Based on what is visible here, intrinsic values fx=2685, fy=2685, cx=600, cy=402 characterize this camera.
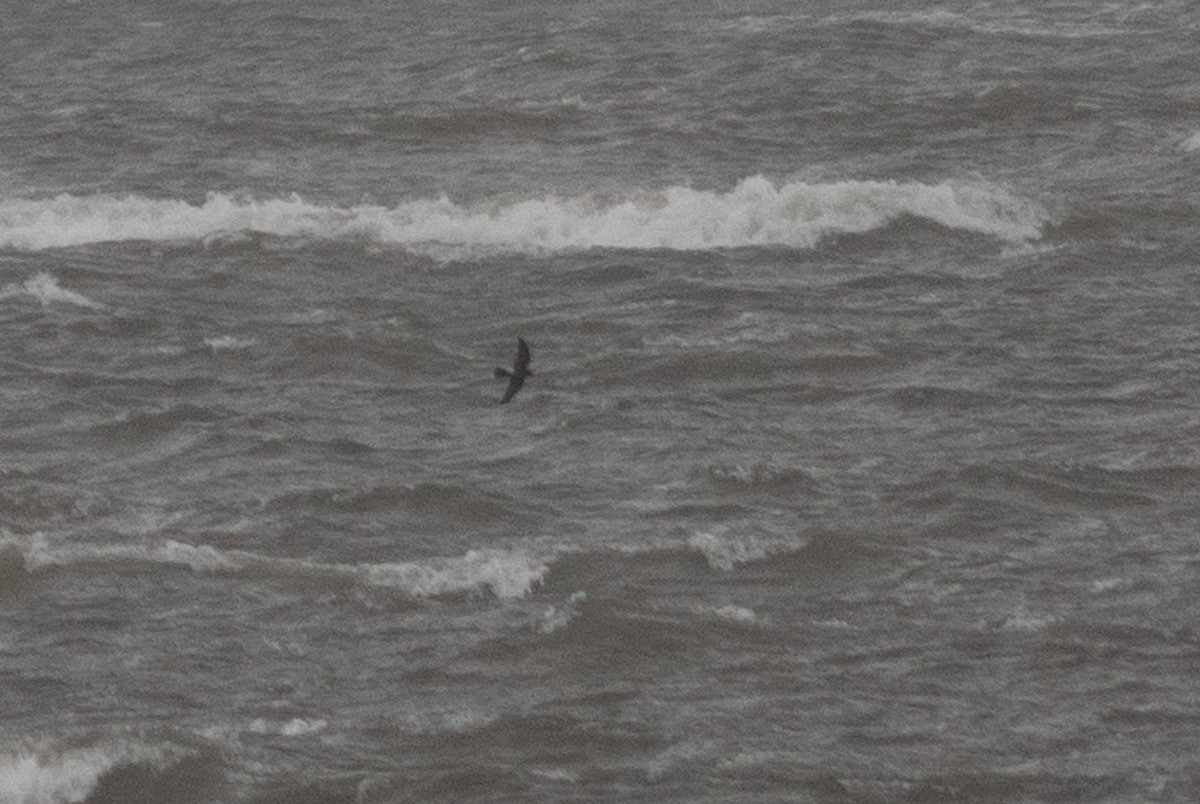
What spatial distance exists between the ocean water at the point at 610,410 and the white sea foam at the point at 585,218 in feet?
0.19

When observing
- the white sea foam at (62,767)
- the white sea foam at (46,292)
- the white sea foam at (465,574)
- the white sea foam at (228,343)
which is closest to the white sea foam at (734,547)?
the white sea foam at (465,574)

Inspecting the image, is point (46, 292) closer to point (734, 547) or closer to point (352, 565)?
point (352, 565)

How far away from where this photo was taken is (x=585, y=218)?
28953 mm

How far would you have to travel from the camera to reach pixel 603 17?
37594 millimetres

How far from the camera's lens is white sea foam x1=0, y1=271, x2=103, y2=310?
1059 inches

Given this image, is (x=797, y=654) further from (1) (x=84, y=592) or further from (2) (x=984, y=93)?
(2) (x=984, y=93)

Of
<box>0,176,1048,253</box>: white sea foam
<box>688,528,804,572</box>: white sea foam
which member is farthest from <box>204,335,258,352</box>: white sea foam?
<box>688,528,804,572</box>: white sea foam

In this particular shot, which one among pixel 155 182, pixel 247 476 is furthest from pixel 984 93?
pixel 247 476

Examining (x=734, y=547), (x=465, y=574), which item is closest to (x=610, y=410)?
(x=734, y=547)

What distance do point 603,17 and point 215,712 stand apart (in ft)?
69.7

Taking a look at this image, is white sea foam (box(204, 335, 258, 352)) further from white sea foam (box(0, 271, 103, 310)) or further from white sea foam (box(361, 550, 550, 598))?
white sea foam (box(361, 550, 550, 598))

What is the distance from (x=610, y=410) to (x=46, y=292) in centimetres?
692

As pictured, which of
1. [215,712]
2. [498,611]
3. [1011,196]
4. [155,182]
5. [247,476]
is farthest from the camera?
[155,182]

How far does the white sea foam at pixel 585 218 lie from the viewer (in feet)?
93.4
